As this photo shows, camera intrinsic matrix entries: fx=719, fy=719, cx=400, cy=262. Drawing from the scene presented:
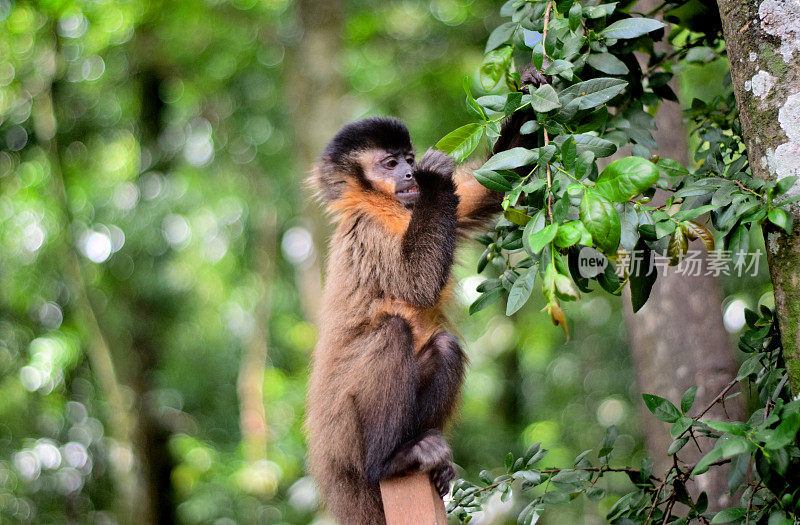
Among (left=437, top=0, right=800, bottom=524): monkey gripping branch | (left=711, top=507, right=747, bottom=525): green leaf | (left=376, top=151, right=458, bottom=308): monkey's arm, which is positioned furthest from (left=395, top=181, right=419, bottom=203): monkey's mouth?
(left=711, top=507, right=747, bottom=525): green leaf

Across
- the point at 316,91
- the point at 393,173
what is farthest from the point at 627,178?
the point at 316,91

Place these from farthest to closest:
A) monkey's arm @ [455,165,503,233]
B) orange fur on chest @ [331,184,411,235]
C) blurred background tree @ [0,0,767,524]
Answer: blurred background tree @ [0,0,767,524]
monkey's arm @ [455,165,503,233]
orange fur on chest @ [331,184,411,235]

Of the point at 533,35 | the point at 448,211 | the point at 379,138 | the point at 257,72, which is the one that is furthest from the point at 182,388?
the point at 533,35

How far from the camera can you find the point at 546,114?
2604 millimetres

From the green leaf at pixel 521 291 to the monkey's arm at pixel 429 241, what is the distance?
1487 millimetres

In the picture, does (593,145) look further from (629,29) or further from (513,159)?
(629,29)

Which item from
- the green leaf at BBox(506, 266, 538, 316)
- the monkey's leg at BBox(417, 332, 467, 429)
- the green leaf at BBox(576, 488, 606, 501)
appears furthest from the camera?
the monkey's leg at BBox(417, 332, 467, 429)

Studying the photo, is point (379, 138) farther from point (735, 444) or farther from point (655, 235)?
point (735, 444)

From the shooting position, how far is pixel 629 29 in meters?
2.79

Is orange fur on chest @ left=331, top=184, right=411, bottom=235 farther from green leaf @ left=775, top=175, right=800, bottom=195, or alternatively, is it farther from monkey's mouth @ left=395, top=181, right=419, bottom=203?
green leaf @ left=775, top=175, right=800, bottom=195

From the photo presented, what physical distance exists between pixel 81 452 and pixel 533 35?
44.9ft

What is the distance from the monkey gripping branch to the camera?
82.5 inches

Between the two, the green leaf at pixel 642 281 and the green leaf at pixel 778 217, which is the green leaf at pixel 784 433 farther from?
the green leaf at pixel 642 281

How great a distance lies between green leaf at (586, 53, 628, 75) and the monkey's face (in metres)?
1.97
